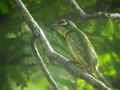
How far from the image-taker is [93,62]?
1.23 metres

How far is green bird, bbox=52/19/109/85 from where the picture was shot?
1.23m

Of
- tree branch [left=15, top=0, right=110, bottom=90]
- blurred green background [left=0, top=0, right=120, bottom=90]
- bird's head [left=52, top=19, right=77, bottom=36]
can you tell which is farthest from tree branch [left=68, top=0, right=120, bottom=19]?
tree branch [left=15, top=0, right=110, bottom=90]

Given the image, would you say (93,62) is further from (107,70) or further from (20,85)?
Answer: (20,85)

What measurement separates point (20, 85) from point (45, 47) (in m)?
0.29

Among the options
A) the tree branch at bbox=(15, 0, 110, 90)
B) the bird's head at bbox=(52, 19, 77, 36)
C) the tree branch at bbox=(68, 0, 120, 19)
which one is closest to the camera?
the tree branch at bbox=(15, 0, 110, 90)

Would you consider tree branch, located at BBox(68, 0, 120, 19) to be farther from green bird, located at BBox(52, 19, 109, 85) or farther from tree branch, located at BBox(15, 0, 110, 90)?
tree branch, located at BBox(15, 0, 110, 90)

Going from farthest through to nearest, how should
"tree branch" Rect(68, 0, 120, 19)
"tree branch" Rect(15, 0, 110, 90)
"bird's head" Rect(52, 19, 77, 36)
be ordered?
"tree branch" Rect(68, 0, 120, 19) < "bird's head" Rect(52, 19, 77, 36) < "tree branch" Rect(15, 0, 110, 90)

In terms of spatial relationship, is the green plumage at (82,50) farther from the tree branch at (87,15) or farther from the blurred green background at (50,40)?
the tree branch at (87,15)

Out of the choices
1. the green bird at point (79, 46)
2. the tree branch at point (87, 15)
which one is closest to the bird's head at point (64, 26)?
the green bird at point (79, 46)

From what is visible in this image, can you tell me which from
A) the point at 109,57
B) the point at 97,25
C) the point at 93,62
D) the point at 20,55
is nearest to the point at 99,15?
the point at 97,25

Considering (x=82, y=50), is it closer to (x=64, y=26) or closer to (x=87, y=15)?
(x=64, y=26)

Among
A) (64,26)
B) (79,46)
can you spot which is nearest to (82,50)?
(79,46)

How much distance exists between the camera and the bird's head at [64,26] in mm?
1274

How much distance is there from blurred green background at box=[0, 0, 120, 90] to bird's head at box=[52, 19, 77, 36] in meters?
0.04
